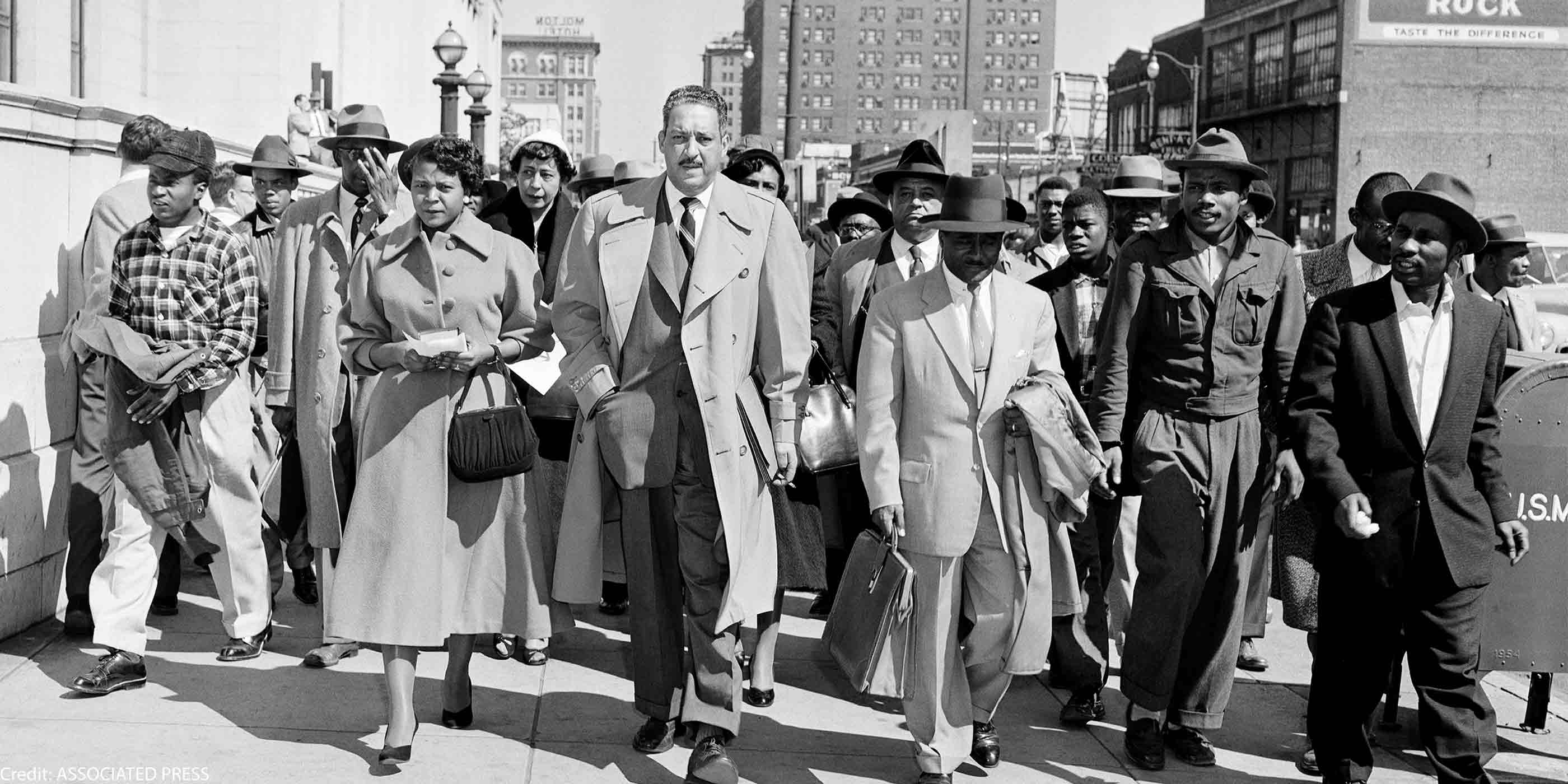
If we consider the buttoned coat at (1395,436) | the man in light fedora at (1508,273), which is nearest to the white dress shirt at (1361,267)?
the man in light fedora at (1508,273)

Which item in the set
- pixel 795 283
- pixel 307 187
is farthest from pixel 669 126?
pixel 307 187

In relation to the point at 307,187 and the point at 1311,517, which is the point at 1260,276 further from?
the point at 307,187

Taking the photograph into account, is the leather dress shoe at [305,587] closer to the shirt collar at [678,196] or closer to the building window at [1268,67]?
the shirt collar at [678,196]

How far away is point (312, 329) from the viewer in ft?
22.9

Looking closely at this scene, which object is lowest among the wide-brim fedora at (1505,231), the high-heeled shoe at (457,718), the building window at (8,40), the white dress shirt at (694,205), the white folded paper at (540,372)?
the high-heeled shoe at (457,718)

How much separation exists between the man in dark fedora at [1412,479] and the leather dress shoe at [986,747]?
109 centimetres

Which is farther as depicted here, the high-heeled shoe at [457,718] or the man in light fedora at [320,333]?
the man in light fedora at [320,333]

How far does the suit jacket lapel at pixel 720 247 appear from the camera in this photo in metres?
5.43

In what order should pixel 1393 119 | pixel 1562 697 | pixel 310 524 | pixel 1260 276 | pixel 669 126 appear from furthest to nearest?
pixel 1393 119 → pixel 1562 697 → pixel 310 524 → pixel 1260 276 → pixel 669 126

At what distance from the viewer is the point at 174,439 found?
6516mm

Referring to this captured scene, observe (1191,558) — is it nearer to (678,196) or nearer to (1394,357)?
(1394,357)

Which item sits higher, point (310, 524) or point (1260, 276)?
point (1260, 276)

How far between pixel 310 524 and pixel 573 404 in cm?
132

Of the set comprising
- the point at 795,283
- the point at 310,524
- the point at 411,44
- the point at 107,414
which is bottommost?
the point at 310,524
